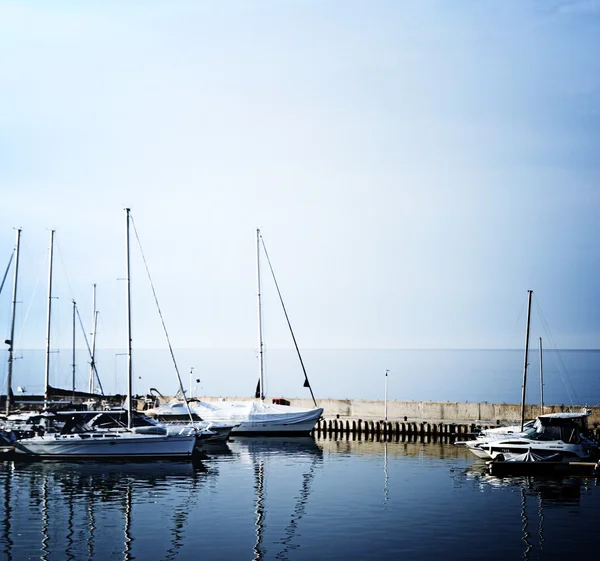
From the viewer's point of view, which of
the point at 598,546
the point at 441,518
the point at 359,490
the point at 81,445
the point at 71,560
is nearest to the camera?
the point at 71,560

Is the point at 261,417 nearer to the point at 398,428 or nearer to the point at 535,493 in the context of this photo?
the point at 398,428

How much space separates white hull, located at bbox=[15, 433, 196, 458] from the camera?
50938mm

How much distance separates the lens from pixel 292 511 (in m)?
36.5

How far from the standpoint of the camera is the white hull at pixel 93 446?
5094 cm

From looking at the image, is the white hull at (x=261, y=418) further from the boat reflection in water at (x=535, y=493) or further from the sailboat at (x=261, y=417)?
the boat reflection in water at (x=535, y=493)

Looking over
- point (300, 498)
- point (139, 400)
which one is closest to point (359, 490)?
point (300, 498)

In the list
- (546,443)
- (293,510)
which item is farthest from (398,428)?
(293,510)

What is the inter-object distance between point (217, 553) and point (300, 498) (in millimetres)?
11005

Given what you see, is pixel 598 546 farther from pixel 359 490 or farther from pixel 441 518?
pixel 359 490

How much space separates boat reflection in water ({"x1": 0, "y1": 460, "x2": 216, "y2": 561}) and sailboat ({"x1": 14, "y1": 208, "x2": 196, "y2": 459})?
27.9 inches

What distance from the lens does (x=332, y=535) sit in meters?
31.8

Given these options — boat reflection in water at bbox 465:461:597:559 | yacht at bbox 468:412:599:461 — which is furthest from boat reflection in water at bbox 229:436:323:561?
yacht at bbox 468:412:599:461

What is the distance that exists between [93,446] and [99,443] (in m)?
0.42

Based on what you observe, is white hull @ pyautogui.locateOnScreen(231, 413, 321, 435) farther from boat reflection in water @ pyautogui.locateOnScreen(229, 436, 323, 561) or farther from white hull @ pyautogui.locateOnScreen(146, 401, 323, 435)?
boat reflection in water @ pyautogui.locateOnScreen(229, 436, 323, 561)
